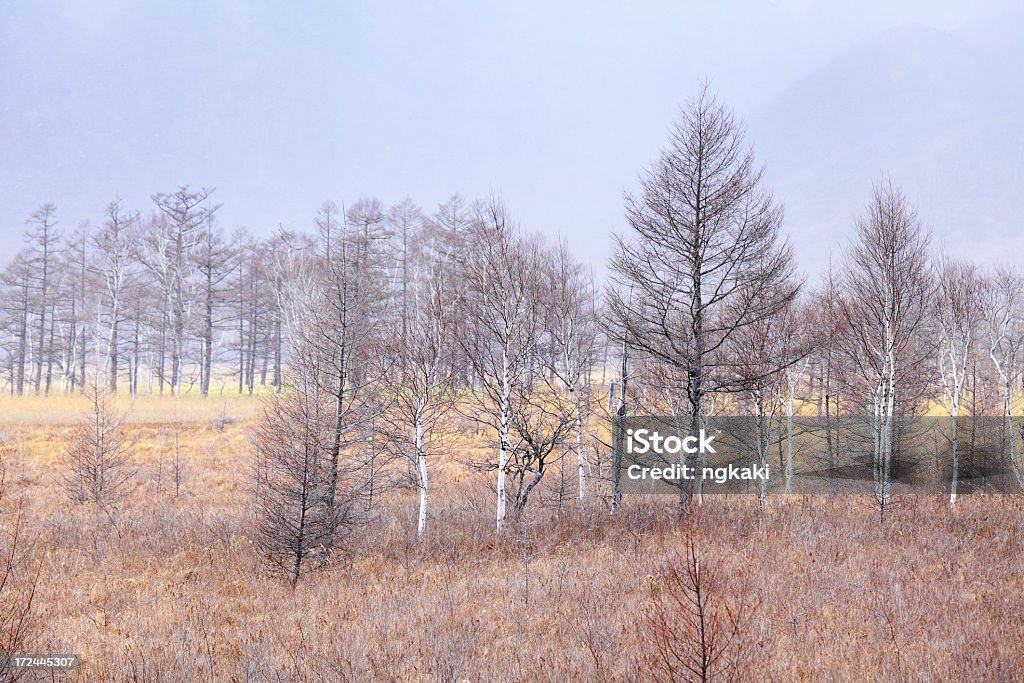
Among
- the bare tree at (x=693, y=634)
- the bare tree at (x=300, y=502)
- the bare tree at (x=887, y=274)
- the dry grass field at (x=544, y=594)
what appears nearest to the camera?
the bare tree at (x=693, y=634)

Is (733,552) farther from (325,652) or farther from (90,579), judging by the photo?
(90,579)

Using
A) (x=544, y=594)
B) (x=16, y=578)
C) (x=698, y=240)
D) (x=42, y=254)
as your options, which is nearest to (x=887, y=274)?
(x=698, y=240)

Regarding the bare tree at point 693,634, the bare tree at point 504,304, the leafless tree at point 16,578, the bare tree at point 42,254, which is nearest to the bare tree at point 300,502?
the leafless tree at point 16,578

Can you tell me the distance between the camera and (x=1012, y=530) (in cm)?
1208

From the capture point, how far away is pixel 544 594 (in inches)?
345

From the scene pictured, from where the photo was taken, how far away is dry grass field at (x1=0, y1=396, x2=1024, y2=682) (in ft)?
20.2

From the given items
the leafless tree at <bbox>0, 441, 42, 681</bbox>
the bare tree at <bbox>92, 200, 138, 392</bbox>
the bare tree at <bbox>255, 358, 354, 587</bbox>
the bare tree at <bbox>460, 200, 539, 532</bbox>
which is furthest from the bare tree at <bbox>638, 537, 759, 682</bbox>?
the bare tree at <bbox>92, 200, 138, 392</bbox>

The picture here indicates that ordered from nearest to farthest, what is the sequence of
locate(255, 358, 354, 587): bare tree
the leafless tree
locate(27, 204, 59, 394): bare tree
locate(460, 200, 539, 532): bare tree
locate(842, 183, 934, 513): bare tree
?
the leafless tree → locate(255, 358, 354, 587): bare tree → locate(460, 200, 539, 532): bare tree → locate(842, 183, 934, 513): bare tree → locate(27, 204, 59, 394): bare tree

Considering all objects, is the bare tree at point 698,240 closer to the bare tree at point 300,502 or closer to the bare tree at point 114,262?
the bare tree at point 300,502

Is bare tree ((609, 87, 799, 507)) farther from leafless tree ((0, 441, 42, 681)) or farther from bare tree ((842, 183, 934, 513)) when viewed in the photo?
leafless tree ((0, 441, 42, 681))

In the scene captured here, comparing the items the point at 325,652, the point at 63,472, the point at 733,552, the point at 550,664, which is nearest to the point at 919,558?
the point at 733,552

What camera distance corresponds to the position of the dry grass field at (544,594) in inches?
243

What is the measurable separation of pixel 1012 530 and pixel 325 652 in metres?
13.5

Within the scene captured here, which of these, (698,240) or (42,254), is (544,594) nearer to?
(698,240)
